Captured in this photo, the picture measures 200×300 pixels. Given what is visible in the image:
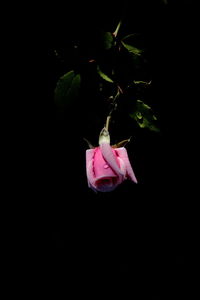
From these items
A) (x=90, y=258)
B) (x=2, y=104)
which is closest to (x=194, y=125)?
(x=2, y=104)

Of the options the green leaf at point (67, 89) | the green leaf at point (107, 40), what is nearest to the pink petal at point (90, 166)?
the green leaf at point (67, 89)

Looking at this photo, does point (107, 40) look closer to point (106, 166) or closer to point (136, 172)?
point (106, 166)

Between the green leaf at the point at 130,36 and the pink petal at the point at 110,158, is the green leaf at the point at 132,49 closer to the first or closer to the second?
the green leaf at the point at 130,36

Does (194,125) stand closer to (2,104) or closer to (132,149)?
(132,149)

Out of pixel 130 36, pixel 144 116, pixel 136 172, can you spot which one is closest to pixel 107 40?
pixel 130 36

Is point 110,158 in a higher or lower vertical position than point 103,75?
lower

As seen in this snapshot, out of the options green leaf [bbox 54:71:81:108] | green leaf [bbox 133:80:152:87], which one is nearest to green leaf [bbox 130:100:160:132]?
green leaf [bbox 133:80:152:87]
